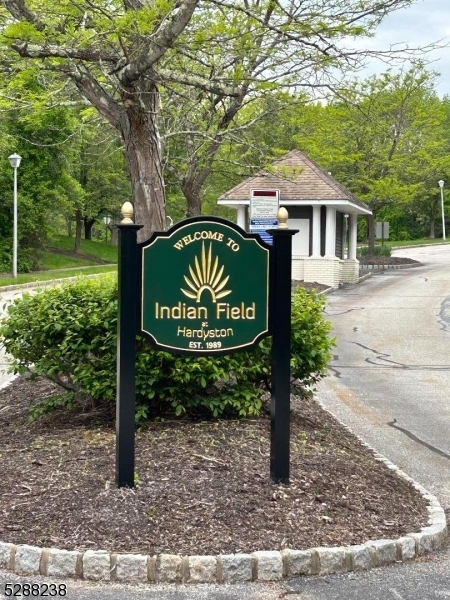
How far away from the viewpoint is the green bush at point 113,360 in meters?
6.60

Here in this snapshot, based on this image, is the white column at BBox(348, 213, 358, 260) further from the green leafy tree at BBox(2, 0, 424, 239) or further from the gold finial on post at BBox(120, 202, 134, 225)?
the gold finial on post at BBox(120, 202, 134, 225)

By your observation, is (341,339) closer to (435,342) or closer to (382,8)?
(435,342)

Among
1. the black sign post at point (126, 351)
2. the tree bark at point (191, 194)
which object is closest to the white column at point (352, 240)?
the tree bark at point (191, 194)

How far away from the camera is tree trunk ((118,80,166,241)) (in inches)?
352

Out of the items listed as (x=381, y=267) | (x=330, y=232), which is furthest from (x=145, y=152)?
(x=381, y=267)

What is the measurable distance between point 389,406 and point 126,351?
5.57 meters

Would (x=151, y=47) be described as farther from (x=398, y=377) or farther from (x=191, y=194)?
(x=191, y=194)

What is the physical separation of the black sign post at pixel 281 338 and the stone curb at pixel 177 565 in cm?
103

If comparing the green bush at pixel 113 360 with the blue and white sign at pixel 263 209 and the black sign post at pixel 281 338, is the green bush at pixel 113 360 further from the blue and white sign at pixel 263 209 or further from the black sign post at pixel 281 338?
the blue and white sign at pixel 263 209

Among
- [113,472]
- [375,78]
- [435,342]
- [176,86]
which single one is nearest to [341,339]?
[435,342]

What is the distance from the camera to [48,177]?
3719 cm

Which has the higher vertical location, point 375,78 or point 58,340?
point 375,78

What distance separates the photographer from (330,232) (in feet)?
93.4

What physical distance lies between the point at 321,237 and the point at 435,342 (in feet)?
41.6
